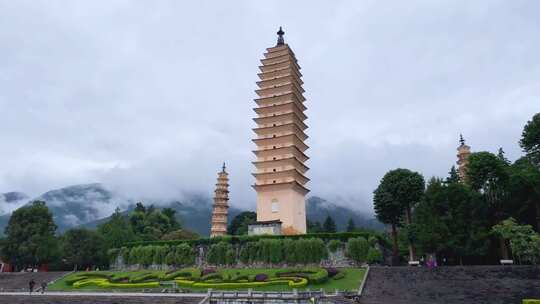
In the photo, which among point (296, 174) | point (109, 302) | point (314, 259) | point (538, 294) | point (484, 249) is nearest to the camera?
point (538, 294)

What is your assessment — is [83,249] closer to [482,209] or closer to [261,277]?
[261,277]

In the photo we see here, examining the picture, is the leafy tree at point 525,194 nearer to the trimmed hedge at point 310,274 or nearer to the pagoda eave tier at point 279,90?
the trimmed hedge at point 310,274

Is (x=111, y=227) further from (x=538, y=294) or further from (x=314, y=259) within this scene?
(x=538, y=294)

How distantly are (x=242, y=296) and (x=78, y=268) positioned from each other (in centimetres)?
3139

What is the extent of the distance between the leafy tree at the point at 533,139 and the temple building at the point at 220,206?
38.3m

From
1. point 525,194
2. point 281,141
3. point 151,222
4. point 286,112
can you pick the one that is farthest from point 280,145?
point 151,222

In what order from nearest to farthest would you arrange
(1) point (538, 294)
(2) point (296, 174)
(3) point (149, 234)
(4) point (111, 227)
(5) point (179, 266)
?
(1) point (538, 294), (5) point (179, 266), (2) point (296, 174), (4) point (111, 227), (3) point (149, 234)

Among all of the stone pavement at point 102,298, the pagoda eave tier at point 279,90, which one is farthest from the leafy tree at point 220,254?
the pagoda eave tier at point 279,90

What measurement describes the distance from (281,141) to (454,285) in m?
25.2

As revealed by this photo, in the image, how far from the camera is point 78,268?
48594mm

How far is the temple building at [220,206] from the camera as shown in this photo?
6050 cm

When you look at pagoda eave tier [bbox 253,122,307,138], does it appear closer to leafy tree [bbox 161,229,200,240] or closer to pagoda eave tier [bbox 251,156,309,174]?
pagoda eave tier [bbox 251,156,309,174]

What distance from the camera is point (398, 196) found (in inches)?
1667

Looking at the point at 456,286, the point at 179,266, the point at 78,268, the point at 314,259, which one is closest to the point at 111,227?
the point at 78,268
